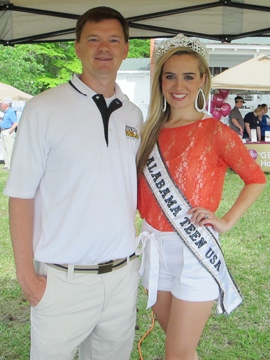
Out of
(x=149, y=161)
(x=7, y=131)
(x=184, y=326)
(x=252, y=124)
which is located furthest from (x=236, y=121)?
(x=184, y=326)

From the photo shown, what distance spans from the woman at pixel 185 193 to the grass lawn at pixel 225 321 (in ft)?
4.37

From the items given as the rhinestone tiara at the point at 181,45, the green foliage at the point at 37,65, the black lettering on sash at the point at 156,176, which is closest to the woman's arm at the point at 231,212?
the black lettering on sash at the point at 156,176

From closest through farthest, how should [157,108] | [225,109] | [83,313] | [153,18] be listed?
[83,313] → [157,108] → [153,18] → [225,109]

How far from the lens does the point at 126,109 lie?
7.00ft

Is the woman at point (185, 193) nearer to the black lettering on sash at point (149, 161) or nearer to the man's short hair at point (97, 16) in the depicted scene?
the black lettering on sash at point (149, 161)

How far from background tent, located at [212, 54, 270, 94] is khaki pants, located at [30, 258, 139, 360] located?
377 inches

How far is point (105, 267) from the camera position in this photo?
1976 millimetres

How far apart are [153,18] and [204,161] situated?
1.67 metres

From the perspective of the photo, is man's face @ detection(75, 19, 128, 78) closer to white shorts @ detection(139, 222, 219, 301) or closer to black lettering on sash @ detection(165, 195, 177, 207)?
black lettering on sash @ detection(165, 195, 177, 207)

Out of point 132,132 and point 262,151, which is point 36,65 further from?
point 132,132

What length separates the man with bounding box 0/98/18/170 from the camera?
1166cm

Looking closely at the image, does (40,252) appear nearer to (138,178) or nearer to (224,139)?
(138,178)

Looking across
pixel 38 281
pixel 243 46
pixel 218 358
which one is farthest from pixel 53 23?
pixel 243 46

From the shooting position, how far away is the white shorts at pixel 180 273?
2.00 metres
